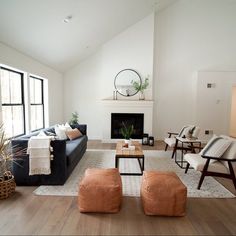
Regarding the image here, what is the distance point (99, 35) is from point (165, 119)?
137 inches

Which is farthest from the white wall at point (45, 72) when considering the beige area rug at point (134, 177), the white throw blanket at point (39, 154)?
the beige area rug at point (134, 177)

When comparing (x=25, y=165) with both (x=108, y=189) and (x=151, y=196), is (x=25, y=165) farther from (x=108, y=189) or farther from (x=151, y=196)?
(x=151, y=196)

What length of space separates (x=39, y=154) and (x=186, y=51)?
575cm

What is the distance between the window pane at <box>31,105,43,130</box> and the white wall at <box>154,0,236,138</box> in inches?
146

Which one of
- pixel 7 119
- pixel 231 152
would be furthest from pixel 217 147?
pixel 7 119

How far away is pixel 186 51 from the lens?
6734 millimetres

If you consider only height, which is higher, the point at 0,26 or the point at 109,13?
the point at 109,13

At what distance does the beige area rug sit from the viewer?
3.05 m

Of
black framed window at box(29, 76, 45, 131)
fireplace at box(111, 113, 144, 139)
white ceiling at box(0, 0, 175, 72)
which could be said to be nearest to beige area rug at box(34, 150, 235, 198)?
fireplace at box(111, 113, 144, 139)

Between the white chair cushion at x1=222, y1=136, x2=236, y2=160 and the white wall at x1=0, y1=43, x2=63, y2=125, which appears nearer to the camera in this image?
the white chair cushion at x1=222, y1=136, x2=236, y2=160

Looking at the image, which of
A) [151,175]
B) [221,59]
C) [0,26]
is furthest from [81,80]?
[151,175]

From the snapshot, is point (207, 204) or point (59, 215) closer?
point (59, 215)

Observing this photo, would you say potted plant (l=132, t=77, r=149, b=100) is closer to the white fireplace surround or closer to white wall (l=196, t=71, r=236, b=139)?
the white fireplace surround

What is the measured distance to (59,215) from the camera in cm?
244
